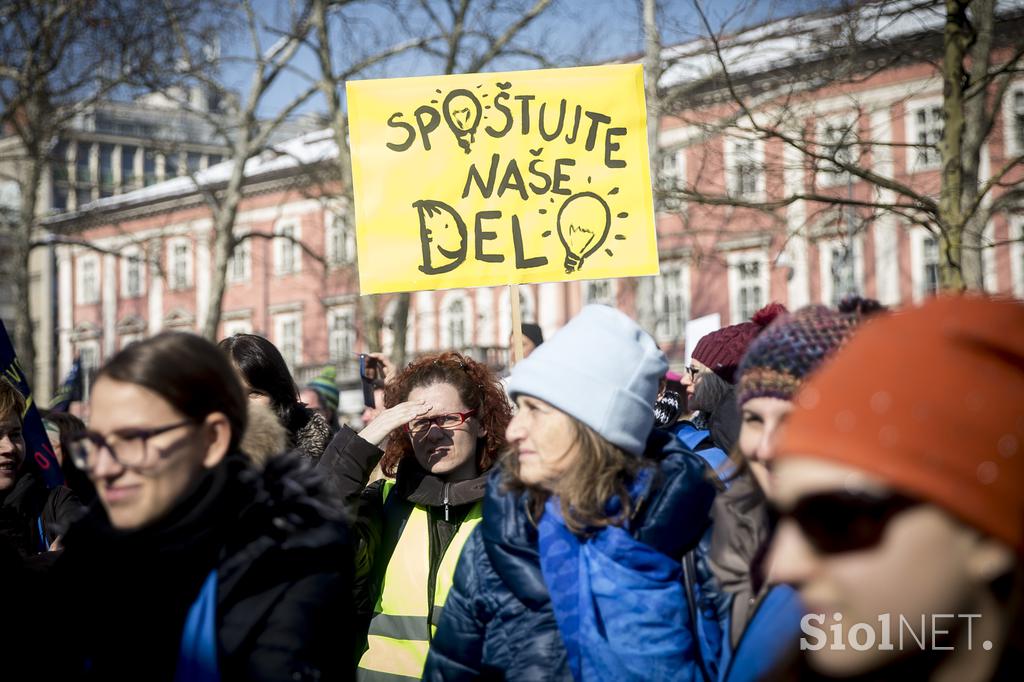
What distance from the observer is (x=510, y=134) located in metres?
4.48

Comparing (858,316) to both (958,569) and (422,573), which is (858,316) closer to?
(958,569)

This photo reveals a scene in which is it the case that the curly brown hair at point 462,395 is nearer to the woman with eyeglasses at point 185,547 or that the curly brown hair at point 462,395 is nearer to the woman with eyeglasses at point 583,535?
the woman with eyeglasses at point 583,535

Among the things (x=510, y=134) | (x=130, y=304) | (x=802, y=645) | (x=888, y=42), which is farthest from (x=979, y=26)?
(x=130, y=304)

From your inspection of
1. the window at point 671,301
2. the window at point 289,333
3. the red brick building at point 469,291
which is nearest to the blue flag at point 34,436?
the red brick building at point 469,291

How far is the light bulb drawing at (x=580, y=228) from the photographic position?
4418mm

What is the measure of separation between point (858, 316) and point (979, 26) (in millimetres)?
4299

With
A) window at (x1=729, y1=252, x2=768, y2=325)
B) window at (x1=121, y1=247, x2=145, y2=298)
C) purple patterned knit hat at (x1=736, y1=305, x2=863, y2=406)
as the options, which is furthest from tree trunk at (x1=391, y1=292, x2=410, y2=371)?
window at (x1=121, y1=247, x2=145, y2=298)

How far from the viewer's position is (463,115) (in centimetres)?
450

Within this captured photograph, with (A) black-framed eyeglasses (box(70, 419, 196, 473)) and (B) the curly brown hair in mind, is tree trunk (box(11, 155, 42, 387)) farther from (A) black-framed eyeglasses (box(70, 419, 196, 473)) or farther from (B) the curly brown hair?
(A) black-framed eyeglasses (box(70, 419, 196, 473))

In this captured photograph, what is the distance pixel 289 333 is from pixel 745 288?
19763mm

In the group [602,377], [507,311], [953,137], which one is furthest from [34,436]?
[507,311]

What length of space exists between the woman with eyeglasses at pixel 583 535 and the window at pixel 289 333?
137 feet

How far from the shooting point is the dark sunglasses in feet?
4.36

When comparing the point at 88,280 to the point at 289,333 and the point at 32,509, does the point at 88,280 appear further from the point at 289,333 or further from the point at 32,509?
the point at 32,509
